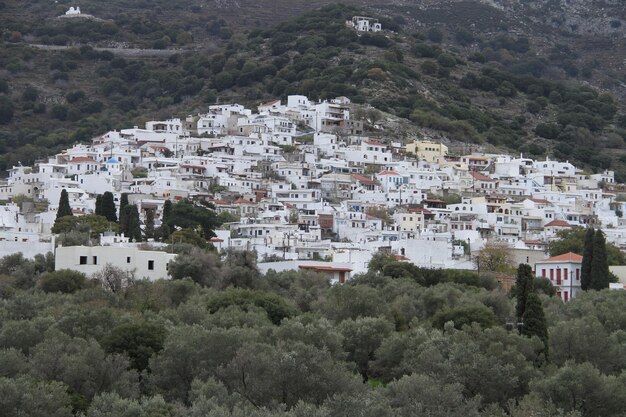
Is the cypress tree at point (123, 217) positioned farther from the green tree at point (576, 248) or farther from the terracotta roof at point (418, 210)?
the green tree at point (576, 248)

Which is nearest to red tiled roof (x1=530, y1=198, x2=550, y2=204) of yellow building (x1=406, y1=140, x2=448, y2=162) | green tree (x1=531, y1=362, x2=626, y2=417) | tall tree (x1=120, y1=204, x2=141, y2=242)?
yellow building (x1=406, y1=140, x2=448, y2=162)

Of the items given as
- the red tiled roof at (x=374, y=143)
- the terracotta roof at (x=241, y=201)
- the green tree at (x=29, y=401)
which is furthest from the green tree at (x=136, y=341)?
the red tiled roof at (x=374, y=143)

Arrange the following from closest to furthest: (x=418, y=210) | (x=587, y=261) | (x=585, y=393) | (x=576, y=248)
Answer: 1. (x=585, y=393)
2. (x=587, y=261)
3. (x=576, y=248)
4. (x=418, y=210)

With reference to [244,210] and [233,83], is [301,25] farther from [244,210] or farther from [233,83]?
[244,210]

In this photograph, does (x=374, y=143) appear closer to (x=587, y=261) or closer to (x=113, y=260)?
(x=587, y=261)

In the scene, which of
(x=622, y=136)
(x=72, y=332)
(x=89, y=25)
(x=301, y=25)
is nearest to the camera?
(x=72, y=332)

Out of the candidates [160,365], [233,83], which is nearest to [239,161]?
[233,83]

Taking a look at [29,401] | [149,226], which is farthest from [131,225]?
[29,401]
